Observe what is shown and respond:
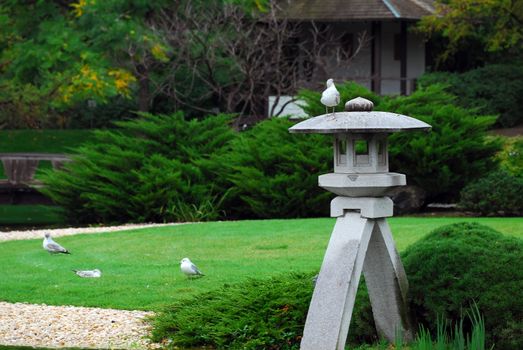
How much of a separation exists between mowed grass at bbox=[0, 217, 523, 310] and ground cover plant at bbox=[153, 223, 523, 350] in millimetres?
1277

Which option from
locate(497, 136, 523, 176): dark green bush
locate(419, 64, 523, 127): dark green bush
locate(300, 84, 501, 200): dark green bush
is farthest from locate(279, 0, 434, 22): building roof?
locate(300, 84, 501, 200): dark green bush

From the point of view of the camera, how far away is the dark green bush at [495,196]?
61.1 ft

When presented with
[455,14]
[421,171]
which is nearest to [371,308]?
[421,171]

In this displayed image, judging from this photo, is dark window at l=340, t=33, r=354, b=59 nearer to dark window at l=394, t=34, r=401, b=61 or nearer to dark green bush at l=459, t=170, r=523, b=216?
dark window at l=394, t=34, r=401, b=61

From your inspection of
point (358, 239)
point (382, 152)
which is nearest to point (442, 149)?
point (382, 152)

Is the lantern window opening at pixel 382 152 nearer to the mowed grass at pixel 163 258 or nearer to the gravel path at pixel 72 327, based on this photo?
the gravel path at pixel 72 327

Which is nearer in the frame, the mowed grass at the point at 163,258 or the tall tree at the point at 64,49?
the mowed grass at the point at 163,258

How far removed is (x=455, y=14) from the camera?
3062cm

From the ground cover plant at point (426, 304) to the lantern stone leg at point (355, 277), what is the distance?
27 cm

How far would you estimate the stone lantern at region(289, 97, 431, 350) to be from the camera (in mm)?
8227

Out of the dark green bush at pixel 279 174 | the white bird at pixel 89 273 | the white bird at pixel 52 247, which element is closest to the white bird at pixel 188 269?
the white bird at pixel 89 273

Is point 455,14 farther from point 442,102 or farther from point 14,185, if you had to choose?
point 14,185

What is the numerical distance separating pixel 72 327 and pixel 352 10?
25.5 m

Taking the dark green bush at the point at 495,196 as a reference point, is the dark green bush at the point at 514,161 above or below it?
above
